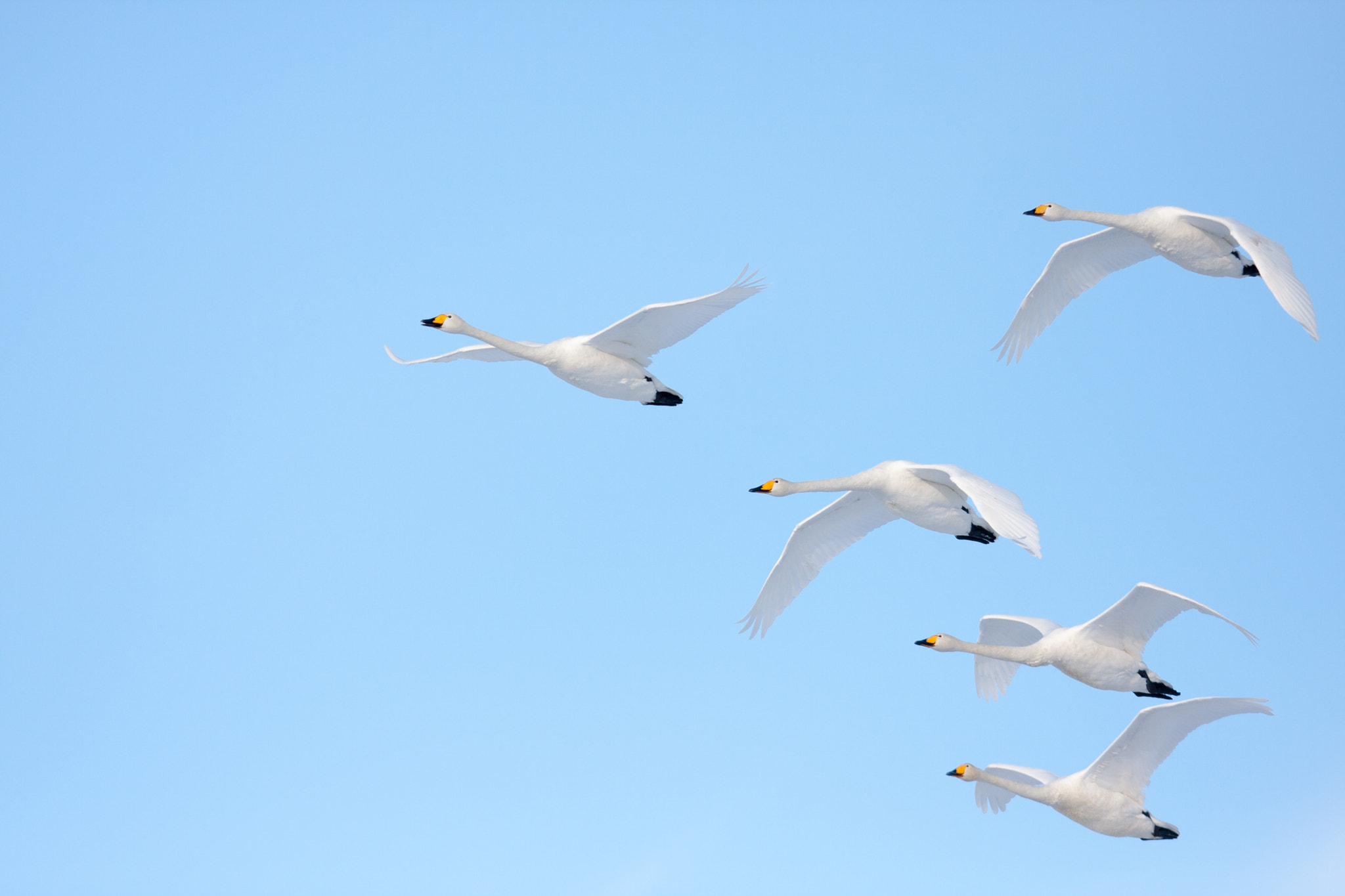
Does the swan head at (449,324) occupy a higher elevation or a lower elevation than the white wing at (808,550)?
higher

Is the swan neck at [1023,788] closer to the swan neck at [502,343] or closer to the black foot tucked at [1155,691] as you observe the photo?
the black foot tucked at [1155,691]

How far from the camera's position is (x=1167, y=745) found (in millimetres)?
22031

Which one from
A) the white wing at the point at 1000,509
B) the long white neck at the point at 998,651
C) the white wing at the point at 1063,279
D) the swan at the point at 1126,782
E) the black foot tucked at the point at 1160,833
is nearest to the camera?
the white wing at the point at 1000,509

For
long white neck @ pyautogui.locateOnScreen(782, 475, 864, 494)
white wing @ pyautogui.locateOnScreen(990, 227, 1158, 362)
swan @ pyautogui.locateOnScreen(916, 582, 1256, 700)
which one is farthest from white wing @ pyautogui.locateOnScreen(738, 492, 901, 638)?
white wing @ pyautogui.locateOnScreen(990, 227, 1158, 362)

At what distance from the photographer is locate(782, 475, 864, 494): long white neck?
76.1 ft

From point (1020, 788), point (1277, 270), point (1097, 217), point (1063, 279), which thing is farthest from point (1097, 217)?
point (1020, 788)

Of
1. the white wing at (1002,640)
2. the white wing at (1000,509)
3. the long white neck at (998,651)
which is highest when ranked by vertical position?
the white wing at (1000,509)

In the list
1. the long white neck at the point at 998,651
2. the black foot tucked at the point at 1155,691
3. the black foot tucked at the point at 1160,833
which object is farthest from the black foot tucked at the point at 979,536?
the black foot tucked at the point at 1160,833

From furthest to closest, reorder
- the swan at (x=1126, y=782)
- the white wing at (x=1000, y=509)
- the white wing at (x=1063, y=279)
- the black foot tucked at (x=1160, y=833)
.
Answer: the white wing at (x=1063, y=279), the black foot tucked at (x=1160, y=833), the swan at (x=1126, y=782), the white wing at (x=1000, y=509)

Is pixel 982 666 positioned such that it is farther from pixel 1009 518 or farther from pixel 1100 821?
pixel 1009 518

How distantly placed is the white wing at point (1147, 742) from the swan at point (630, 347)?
8464mm

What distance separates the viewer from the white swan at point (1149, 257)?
2202 cm

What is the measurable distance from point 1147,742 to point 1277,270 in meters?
7.28

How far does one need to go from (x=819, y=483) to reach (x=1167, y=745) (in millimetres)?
6560
